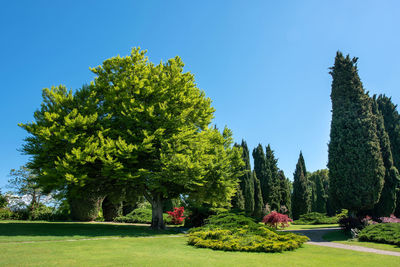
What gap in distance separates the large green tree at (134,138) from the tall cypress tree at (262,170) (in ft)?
62.3

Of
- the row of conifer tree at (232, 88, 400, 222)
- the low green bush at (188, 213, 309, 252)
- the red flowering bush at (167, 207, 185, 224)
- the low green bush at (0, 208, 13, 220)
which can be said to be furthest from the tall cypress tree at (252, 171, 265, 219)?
the low green bush at (0, 208, 13, 220)

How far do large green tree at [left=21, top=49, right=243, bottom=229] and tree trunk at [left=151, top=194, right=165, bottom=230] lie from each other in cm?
7

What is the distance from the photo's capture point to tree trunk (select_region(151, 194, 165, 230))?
16875 millimetres

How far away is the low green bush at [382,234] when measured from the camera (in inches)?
483

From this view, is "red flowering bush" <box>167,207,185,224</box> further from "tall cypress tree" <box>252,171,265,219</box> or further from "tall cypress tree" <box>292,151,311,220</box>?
"tall cypress tree" <box>292,151,311,220</box>

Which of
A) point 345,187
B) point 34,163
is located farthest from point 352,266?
point 34,163

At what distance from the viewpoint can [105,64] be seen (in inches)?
658

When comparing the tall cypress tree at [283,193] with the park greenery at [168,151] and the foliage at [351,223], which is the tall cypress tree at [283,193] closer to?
the park greenery at [168,151]

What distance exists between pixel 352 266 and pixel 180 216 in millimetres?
19038

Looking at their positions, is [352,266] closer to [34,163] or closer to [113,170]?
[113,170]

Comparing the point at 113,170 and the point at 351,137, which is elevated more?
the point at 351,137

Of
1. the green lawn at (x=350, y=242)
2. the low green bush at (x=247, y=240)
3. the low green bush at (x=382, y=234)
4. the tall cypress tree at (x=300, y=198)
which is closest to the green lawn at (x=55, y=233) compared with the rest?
the low green bush at (x=247, y=240)

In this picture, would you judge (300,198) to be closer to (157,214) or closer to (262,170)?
(262,170)

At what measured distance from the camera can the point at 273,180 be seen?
3634 cm
